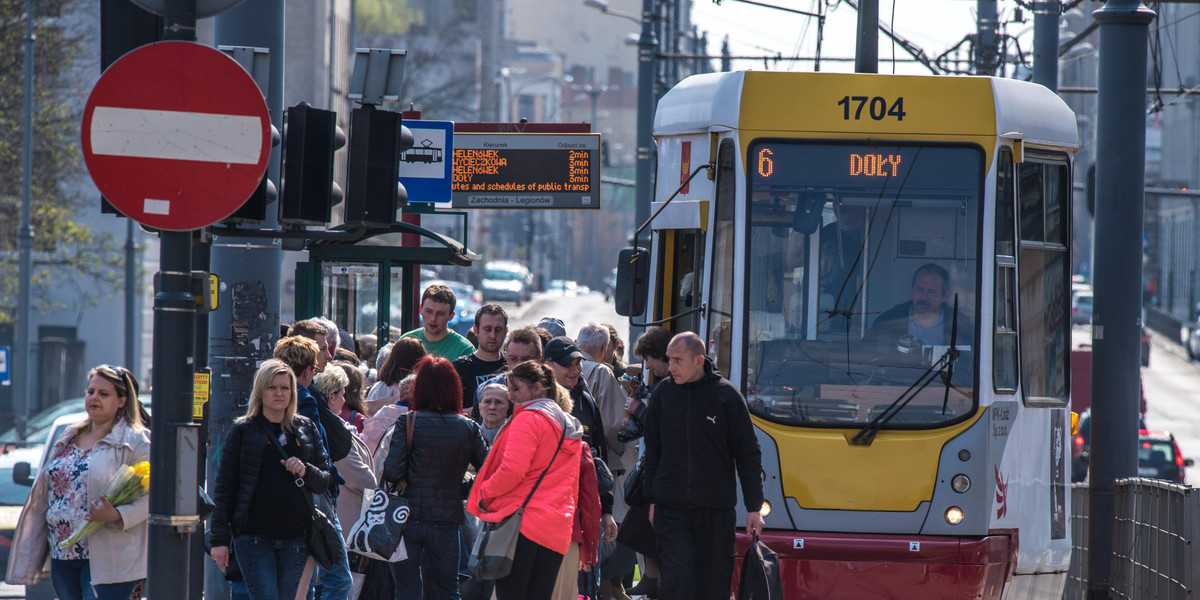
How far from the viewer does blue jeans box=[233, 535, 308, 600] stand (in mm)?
7145

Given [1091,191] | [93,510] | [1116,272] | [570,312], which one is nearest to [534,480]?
[93,510]

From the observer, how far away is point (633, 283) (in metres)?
9.09

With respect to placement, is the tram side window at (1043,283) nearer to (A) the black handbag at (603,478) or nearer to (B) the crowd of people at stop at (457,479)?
(B) the crowd of people at stop at (457,479)

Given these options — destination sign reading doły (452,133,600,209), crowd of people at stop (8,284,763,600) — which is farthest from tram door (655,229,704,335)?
destination sign reading doły (452,133,600,209)

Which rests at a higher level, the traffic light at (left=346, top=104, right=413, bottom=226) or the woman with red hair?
the traffic light at (left=346, top=104, right=413, bottom=226)

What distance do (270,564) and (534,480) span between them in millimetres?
1310

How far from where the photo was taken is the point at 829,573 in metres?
7.98

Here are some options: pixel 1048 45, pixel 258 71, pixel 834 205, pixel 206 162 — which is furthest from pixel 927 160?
pixel 1048 45

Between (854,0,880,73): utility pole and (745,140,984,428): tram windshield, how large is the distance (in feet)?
8.73

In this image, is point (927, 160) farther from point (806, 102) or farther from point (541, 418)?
point (541, 418)

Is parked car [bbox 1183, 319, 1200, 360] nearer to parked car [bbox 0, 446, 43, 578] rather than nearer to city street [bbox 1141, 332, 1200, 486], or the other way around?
city street [bbox 1141, 332, 1200, 486]

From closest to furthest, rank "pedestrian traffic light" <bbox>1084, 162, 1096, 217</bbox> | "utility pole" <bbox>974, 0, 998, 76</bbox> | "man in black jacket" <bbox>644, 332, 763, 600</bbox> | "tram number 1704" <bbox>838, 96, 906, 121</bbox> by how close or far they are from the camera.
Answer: "man in black jacket" <bbox>644, 332, 763, 600</bbox> → "tram number 1704" <bbox>838, 96, 906, 121</bbox> → "pedestrian traffic light" <bbox>1084, 162, 1096, 217</bbox> → "utility pole" <bbox>974, 0, 998, 76</bbox>

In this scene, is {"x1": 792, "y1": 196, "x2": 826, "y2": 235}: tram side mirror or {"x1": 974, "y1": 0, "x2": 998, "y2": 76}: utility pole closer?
{"x1": 792, "y1": 196, "x2": 826, "y2": 235}: tram side mirror

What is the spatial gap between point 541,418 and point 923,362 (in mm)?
2270
